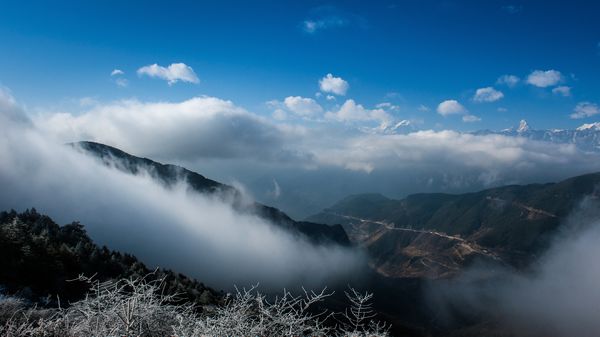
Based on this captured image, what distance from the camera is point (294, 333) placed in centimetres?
1193

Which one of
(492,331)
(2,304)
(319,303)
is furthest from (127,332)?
(492,331)

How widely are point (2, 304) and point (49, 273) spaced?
3578 cm

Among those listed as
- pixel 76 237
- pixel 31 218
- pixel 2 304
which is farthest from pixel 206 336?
pixel 31 218

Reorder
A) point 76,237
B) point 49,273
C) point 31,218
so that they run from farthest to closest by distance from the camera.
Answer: point 31,218 → point 76,237 → point 49,273

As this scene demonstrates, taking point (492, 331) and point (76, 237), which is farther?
point (492, 331)

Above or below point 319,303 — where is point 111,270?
above

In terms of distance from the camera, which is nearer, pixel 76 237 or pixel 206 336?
pixel 206 336

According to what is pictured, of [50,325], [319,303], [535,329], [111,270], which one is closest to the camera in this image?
[50,325]

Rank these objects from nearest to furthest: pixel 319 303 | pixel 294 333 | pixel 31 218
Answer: pixel 294 333
pixel 31 218
pixel 319 303

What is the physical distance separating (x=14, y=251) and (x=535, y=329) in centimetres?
21788

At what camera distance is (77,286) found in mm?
52844

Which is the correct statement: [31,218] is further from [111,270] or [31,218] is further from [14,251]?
[14,251]

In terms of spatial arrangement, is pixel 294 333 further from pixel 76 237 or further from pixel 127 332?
pixel 76 237

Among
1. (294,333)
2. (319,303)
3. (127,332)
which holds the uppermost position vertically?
(127,332)
